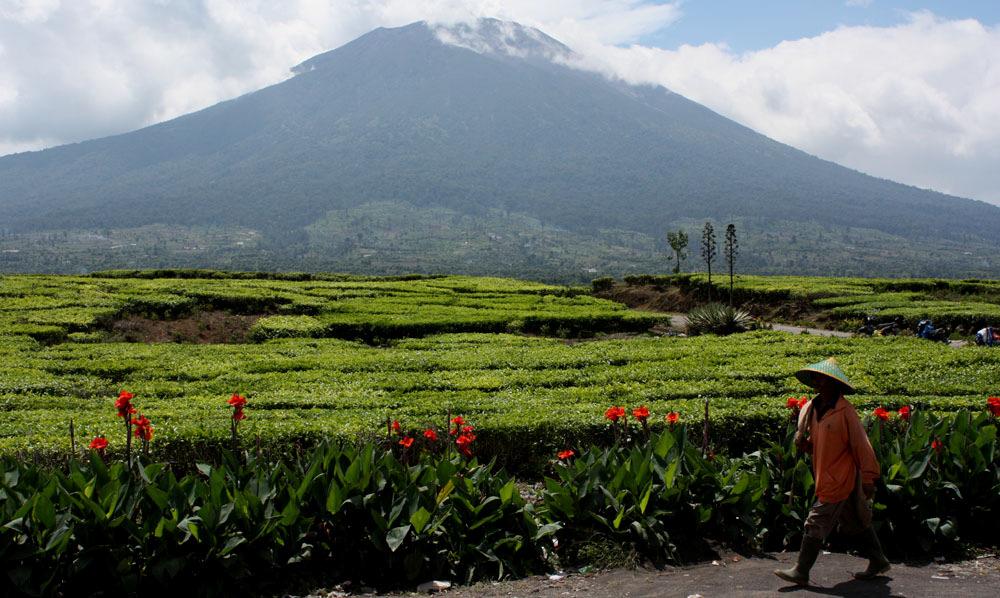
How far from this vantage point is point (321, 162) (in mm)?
184000

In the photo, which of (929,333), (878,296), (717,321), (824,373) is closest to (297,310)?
(717,321)

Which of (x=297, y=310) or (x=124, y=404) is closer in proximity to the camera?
(x=124, y=404)

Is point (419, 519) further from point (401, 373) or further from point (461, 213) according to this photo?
point (461, 213)

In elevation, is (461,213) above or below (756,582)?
above

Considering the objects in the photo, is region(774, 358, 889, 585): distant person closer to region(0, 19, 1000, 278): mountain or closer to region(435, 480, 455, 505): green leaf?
region(435, 480, 455, 505): green leaf

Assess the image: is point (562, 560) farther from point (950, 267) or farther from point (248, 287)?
point (950, 267)

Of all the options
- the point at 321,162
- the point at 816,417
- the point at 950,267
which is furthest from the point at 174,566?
the point at 321,162

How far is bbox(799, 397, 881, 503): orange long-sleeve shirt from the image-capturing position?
15.9 ft

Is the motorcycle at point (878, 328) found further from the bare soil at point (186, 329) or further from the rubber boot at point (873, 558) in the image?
the bare soil at point (186, 329)

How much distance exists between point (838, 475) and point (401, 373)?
379 inches

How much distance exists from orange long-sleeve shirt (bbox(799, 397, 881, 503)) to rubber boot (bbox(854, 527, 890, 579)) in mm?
336

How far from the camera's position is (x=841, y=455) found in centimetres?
486

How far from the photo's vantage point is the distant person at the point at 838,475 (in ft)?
15.7

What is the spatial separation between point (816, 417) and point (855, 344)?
1191 centimetres
